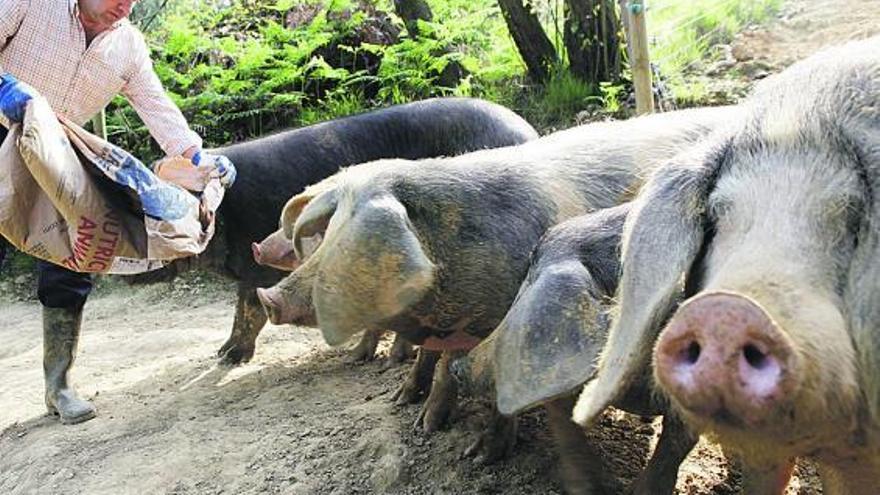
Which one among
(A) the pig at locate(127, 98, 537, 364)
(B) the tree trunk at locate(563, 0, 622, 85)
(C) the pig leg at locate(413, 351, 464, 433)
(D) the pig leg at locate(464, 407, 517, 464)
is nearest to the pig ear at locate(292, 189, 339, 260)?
(C) the pig leg at locate(413, 351, 464, 433)

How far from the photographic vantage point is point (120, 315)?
8039mm

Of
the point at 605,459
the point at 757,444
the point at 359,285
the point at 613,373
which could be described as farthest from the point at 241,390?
the point at 757,444

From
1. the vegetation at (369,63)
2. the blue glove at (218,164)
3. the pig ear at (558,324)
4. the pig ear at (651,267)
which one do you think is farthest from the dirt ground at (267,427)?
the pig ear at (651,267)

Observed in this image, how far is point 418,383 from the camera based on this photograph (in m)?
4.45

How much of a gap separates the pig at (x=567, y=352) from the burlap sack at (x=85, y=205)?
5.97 feet

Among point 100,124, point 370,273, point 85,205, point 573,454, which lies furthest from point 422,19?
point 573,454

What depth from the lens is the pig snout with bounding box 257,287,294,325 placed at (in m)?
3.76

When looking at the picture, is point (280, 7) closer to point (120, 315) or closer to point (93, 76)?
point (120, 315)

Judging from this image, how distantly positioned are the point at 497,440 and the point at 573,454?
0.50 metres

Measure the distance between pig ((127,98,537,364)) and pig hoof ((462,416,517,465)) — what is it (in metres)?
2.87

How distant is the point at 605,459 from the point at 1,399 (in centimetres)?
378

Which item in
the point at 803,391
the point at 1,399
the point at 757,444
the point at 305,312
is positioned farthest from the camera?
the point at 1,399

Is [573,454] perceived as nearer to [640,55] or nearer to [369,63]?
[640,55]

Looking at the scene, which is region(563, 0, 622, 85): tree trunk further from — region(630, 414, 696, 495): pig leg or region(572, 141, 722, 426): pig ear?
region(572, 141, 722, 426): pig ear
